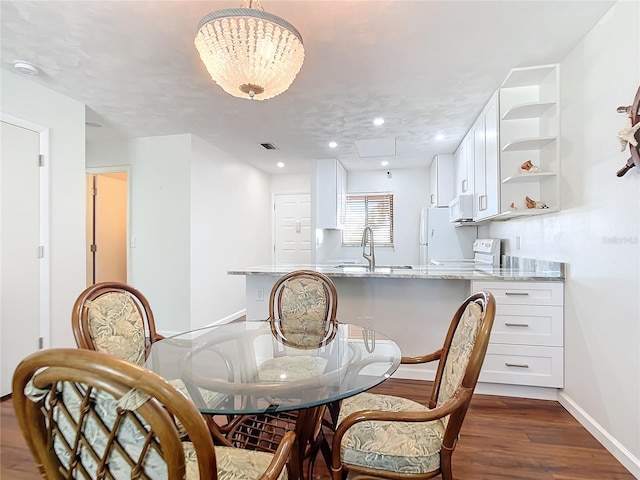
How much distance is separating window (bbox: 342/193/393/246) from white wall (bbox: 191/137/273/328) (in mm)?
1675

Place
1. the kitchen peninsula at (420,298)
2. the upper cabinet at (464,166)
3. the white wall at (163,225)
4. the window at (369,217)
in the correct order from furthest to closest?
1. the window at (369,217)
2. the white wall at (163,225)
3. the upper cabinet at (464,166)
4. the kitchen peninsula at (420,298)

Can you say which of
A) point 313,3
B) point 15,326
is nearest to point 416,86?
point 313,3

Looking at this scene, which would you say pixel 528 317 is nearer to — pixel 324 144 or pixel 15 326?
pixel 324 144

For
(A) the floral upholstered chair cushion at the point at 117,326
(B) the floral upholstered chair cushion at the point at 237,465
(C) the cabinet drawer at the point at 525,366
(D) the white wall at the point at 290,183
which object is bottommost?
(C) the cabinet drawer at the point at 525,366

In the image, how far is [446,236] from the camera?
4656 mm

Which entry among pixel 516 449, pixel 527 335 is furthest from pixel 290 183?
pixel 516 449

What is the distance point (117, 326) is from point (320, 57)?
2057 millimetres

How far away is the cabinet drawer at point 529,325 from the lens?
90.1 inches

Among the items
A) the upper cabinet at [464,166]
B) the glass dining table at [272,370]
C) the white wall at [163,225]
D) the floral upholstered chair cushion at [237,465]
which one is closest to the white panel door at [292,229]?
the white wall at [163,225]

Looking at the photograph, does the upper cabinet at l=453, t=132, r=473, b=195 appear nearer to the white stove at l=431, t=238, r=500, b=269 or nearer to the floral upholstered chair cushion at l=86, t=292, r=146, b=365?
the white stove at l=431, t=238, r=500, b=269

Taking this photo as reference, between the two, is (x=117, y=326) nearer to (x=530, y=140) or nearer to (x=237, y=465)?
(x=237, y=465)

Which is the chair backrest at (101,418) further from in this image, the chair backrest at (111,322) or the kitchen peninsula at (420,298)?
the kitchen peninsula at (420,298)

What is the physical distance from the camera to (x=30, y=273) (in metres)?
2.61

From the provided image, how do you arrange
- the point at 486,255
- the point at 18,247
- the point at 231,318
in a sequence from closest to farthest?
the point at 18,247, the point at 486,255, the point at 231,318
